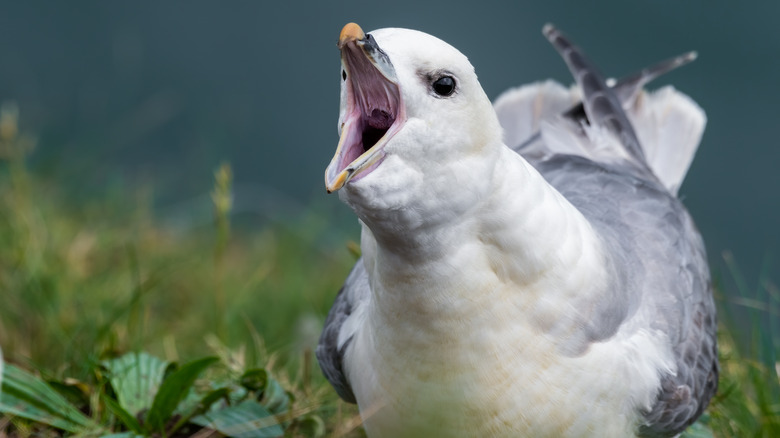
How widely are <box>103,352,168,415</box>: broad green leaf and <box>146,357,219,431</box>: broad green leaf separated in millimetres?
94

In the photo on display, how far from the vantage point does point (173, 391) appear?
119 inches

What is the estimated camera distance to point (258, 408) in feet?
10.3

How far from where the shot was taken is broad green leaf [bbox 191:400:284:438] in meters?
3.06

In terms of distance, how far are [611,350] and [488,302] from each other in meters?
0.39

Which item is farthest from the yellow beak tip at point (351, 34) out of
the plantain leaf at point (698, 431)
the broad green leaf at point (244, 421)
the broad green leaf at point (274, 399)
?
the plantain leaf at point (698, 431)

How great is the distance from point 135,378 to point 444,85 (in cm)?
151

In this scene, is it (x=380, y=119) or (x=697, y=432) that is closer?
(x=380, y=119)

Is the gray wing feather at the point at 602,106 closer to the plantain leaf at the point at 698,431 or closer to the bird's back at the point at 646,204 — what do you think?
the bird's back at the point at 646,204

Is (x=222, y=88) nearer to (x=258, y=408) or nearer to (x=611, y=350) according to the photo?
(x=258, y=408)

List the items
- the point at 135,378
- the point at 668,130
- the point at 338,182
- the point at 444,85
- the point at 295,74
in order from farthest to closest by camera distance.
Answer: the point at 295,74 → the point at 668,130 → the point at 135,378 → the point at 444,85 → the point at 338,182

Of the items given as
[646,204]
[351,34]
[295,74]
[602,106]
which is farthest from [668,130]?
[295,74]

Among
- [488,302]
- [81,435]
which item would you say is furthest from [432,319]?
[81,435]

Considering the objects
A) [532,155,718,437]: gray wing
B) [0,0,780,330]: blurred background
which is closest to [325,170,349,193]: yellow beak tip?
[532,155,718,437]: gray wing

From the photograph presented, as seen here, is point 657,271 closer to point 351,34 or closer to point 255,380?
point 255,380
